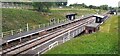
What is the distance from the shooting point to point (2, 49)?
2514 centimetres

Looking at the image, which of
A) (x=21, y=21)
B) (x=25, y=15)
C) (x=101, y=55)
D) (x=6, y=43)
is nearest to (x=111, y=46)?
(x=101, y=55)

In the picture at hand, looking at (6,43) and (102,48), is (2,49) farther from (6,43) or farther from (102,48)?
(102,48)

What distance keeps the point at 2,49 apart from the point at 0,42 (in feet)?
9.46

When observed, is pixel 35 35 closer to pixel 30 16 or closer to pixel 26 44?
pixel 26 44

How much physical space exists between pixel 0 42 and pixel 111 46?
12.3m

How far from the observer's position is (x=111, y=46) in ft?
90.9

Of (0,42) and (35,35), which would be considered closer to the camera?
(0,42)

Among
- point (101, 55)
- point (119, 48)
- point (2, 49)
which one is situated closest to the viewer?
point (101, 55)

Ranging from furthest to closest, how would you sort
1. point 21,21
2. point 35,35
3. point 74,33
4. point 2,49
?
point 21,21 → point 74,33 → point 35,35 → point 2,49

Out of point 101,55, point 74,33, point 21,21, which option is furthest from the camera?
point 21,21

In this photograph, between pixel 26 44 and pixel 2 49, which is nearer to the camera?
pixel 2 49

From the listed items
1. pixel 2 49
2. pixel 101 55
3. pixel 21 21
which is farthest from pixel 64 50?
pixel 21 21

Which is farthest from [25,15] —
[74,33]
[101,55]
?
[101,55]

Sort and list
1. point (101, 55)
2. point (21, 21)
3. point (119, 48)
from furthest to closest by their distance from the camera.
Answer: point (21, 21)
point (119, 48)
point (101, 55)
